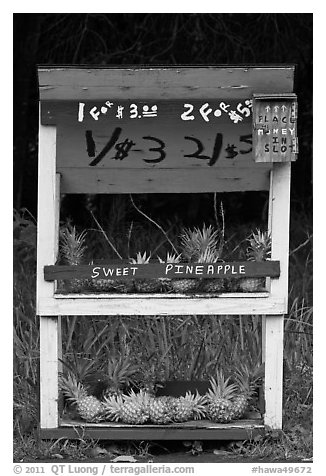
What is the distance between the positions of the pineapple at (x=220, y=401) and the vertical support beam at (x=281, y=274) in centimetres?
21

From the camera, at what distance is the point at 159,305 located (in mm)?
4547

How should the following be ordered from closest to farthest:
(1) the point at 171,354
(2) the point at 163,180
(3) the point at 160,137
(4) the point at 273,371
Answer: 1. (4) the point at 273,371
2. (3) the point at 160,137
3. (2) the point at 163,180
4. (1) the point at 171,354

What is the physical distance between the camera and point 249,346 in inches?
218

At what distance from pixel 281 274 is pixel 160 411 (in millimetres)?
878

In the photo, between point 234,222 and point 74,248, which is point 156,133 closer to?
point 74,248

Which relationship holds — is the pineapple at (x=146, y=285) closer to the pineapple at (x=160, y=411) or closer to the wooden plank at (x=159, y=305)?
the wooden plank at (x=159, y=305)

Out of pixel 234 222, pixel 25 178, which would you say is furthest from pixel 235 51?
pixel 25 178

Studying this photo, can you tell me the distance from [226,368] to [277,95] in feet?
5.38

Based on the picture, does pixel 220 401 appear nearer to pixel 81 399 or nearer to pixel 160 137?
pixel 81 399

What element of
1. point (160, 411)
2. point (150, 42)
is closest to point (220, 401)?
point (160, 411)

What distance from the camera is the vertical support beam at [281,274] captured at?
4559 millimetres

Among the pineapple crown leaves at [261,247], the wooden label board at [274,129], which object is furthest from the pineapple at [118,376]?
the wooden label board at [274,129]

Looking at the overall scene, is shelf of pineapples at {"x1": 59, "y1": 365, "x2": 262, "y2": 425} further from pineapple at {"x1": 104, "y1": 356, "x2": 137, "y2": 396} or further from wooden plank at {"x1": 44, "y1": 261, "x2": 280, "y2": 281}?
wooden plank at {"x1": 44, "y1": 261, "x2": 280, "y2": 281}

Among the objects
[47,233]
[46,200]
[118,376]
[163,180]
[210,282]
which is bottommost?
[118,376]
